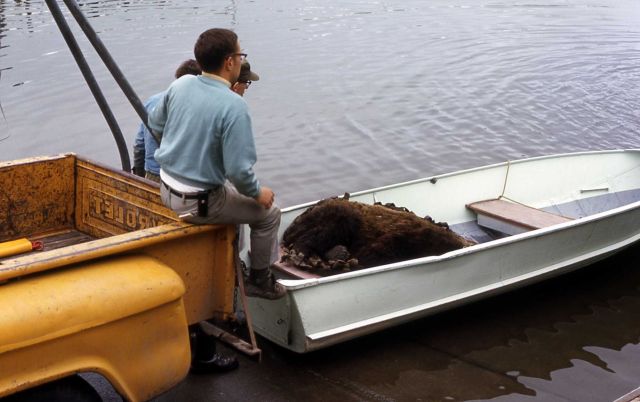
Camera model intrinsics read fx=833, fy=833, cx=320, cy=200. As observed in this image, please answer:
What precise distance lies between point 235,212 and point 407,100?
1085 centimetres

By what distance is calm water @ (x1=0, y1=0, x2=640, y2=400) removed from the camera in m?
6.73

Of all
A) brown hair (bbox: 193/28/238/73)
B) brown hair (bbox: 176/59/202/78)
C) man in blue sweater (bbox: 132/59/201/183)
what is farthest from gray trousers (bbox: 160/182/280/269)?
brown hair (bbox: 176/59/202/78)

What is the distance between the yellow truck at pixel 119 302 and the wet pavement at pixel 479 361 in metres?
1.19

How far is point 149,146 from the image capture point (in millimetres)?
5895

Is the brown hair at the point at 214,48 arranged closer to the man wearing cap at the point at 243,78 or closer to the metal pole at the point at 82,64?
the metal pole at the point at 82,64

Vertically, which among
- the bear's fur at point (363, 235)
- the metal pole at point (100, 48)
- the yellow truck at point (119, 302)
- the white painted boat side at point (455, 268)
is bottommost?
the white painted boat side at point (455, 268)

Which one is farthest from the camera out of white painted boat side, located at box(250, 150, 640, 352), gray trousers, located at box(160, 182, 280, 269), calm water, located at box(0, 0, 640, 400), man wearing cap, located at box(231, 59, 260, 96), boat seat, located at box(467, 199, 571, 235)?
boat seat, located at box(467, 199, 571, 235)

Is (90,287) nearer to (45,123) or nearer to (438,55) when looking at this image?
(45,123)

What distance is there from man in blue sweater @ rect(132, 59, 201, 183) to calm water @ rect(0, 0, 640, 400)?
6.39ft

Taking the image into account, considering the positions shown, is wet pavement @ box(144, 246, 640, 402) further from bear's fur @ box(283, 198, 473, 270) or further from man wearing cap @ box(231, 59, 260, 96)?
man wearing cap @ box(231, 59, 260, 96)

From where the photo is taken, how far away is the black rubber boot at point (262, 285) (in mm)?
5008

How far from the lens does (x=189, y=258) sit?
4.34m

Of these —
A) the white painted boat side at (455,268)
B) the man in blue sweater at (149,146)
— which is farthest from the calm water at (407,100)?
the man in blue sweater at (149,146)

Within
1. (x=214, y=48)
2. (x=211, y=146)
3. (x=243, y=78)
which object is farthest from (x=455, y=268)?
(x=214, y=48)
